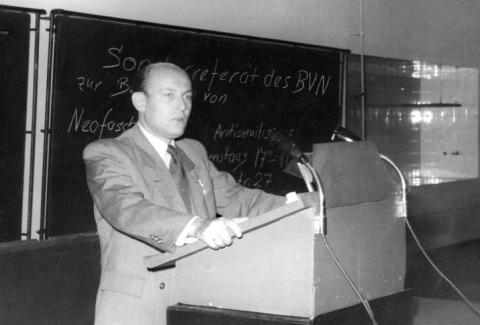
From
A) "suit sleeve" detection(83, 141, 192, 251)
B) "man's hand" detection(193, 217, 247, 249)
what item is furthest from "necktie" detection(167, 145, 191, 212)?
"man's hand" detection(193, 217, 247, 249)

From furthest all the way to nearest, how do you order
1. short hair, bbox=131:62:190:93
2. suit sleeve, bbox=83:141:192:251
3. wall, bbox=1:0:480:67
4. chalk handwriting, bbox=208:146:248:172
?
chalk handwriting, bbox=208:146:248:172
wall, bbox=1:0:480:67
short hair, bbox=131:62:190:93
suit sleeve, bbox=83:141:192:251

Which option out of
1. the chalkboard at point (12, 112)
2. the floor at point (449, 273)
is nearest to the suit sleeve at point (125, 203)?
the chalkboard at point (12, 112)

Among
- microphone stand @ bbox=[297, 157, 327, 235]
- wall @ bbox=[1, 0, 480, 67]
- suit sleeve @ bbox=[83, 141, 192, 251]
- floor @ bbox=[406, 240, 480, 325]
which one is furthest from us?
floor @ bbox=[406, 240, 480, 325]

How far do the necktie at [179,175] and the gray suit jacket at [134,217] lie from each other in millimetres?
29

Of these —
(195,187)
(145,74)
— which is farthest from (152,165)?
(145,74)

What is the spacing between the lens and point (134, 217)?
1792mm

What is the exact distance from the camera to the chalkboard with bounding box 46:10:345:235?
340 cm

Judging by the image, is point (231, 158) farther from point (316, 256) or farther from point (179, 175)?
point (316, 256)

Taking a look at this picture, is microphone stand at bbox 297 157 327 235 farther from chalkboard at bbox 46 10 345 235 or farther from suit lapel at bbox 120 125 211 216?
chalkboard at bbox 46 10 345 235

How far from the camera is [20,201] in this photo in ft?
10.7

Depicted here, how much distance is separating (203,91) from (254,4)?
861mm

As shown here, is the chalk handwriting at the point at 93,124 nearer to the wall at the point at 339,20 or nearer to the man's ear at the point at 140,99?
the wall at the point at 339,20

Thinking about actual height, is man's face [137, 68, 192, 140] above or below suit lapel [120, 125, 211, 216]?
above

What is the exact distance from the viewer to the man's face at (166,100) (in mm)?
2068
